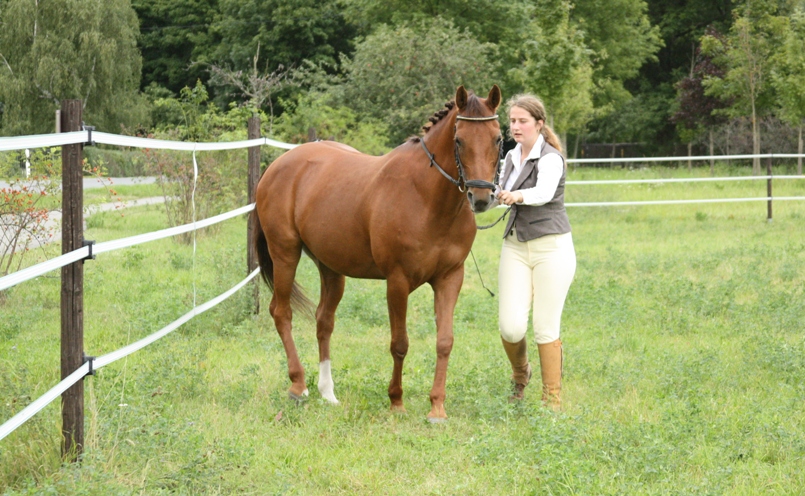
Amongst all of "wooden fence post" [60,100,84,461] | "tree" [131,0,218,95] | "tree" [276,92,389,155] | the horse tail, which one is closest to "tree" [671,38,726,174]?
"tree" [276,92,389,155]

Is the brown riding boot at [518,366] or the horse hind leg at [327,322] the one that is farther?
the horse hind leg at [327,322]

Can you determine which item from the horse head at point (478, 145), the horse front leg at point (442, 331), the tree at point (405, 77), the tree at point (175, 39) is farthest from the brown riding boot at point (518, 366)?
the tree at point (175, 39)

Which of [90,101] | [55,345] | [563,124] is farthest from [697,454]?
[90,101]

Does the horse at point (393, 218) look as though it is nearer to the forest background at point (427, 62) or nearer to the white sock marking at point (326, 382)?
the white sock marking at point (326, 382)

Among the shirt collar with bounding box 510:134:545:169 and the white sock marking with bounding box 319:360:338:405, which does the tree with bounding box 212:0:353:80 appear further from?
the shirt collar with bounding box 510:134:545:169

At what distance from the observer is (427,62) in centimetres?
2208

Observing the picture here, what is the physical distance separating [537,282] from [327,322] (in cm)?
158

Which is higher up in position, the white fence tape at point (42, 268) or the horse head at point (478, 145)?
the horse head at point (478, 145)

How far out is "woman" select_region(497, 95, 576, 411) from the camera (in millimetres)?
4973

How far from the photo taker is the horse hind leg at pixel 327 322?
5.57m

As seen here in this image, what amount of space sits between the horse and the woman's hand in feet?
0.19

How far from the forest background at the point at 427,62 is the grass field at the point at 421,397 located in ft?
32.7

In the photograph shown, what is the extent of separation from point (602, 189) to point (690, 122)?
18.4 meters

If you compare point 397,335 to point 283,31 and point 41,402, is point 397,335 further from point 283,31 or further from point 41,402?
point 283,31
